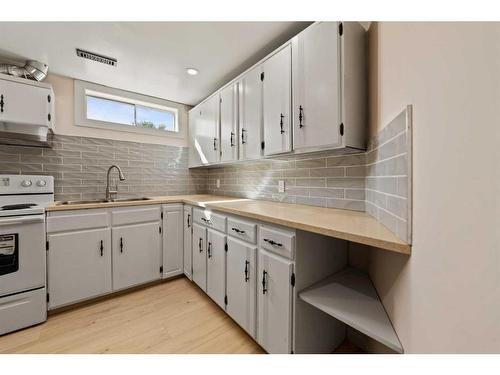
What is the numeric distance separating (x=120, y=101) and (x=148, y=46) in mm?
1153

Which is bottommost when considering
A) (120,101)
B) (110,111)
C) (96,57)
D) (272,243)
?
(272,243)

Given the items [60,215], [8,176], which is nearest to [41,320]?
[60,215]

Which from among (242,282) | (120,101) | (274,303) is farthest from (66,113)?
(274,303)

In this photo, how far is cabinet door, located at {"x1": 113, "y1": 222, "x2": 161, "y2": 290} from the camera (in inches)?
77.2

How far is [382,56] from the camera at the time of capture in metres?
1.04

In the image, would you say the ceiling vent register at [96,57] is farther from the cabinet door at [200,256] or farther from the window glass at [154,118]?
the cabinet door at [200,256]

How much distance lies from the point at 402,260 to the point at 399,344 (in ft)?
1.02

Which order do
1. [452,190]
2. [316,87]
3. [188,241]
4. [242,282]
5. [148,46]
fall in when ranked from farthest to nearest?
[188,241] → [148,46] → [242,282] → [316,87] → [452,190]

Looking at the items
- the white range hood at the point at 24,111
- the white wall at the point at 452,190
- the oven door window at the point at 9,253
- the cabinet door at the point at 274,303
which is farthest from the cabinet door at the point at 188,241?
the white wall at the point at 452,190

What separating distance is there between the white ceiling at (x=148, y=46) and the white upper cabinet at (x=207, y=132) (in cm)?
30

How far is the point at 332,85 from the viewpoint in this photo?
1.21 meters

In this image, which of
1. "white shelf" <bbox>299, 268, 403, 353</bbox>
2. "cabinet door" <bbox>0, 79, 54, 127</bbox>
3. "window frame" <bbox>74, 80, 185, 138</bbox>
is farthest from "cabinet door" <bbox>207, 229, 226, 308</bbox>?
"cabinet door" <bbox>0, 79, 54, 127</bbox>

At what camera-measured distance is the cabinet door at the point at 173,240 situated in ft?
7.30

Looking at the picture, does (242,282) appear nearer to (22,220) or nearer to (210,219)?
(210,219)
